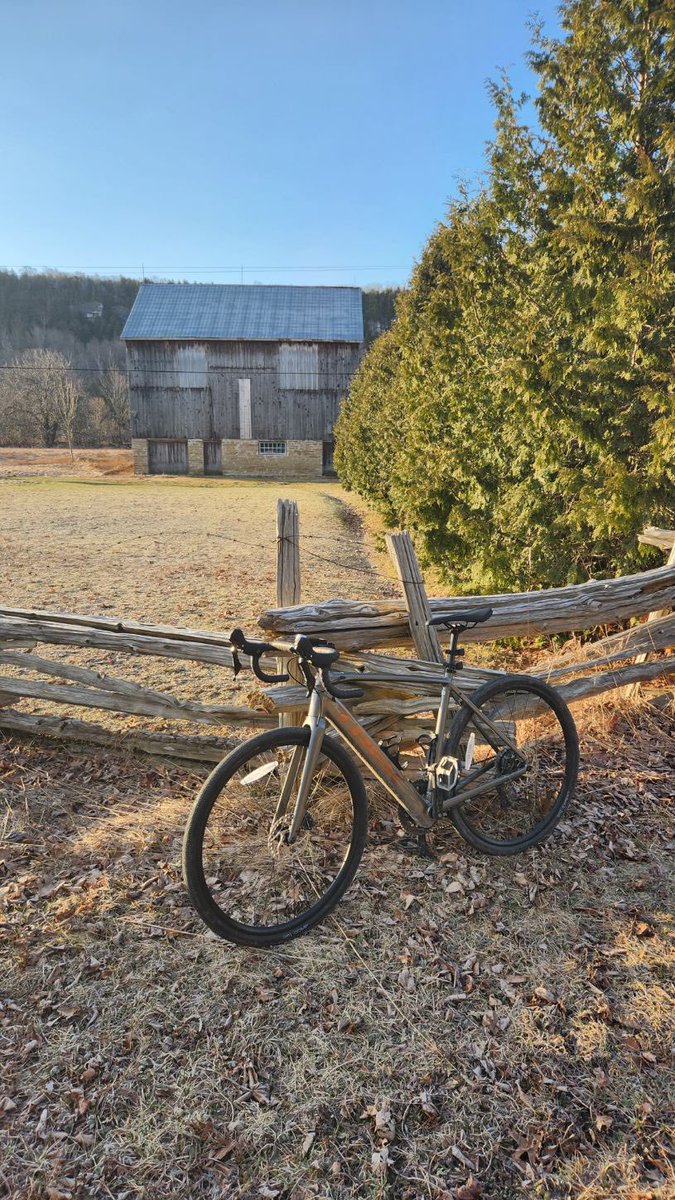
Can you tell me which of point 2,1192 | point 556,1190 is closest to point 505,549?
point 556,1190

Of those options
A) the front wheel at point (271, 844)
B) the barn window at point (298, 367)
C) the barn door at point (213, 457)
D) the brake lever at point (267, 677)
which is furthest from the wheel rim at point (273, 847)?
the barn door at point (213, 457)

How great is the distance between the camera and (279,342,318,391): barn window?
34.8 m

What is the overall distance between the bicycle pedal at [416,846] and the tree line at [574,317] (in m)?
4.05

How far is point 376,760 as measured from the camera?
130 inches

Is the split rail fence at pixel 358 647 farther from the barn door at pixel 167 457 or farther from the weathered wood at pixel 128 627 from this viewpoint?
the barn door at pixel 167 457

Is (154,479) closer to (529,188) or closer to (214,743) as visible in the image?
(529,188)

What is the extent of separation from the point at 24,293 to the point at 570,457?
97463 millimetres

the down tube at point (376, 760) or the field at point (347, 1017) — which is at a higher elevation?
the down tube at point (376, 760)

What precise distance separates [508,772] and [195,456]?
34.3 meters

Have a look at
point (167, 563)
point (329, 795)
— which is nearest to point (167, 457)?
point (167, 563)

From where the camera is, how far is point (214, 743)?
4.52 metres

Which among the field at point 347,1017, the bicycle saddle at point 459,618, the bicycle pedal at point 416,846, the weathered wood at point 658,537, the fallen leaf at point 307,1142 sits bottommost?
the fallen leaf at point 307,1142

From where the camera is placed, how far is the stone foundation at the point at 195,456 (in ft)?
117

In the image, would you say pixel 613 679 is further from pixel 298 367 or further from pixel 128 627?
pixel 298 367
